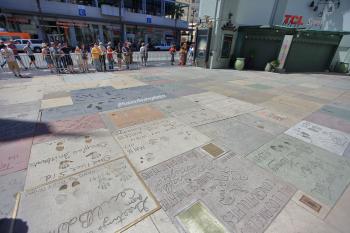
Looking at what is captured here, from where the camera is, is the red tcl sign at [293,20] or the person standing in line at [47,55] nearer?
the person standing in line at [47,55]

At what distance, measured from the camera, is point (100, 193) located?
2959 millimetres

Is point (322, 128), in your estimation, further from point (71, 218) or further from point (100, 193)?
point (71, 218)

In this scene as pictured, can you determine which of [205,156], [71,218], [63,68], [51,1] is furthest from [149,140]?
[51,1]

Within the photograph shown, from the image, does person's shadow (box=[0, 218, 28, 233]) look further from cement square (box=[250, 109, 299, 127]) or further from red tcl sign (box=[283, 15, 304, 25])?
red tcl sign (box=[283, 15, 304, 25])

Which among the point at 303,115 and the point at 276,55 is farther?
the point at 276,55

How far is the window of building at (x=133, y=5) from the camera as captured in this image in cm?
3437

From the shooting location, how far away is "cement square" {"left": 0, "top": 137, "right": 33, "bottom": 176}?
3.48 metres

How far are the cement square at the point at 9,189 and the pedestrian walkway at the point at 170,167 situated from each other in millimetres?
17

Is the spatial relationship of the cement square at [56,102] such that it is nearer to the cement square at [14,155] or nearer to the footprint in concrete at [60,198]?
the cement square at [14,155]

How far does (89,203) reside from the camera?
278 cm

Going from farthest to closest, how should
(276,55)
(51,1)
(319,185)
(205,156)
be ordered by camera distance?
(51,1), (276,55), (205,156), (319,185)

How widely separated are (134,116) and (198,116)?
220 centimetres

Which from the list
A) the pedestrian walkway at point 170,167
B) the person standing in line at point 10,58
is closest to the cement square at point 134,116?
the pedestrian walkway at point 170,167

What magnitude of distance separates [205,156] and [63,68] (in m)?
12.8
